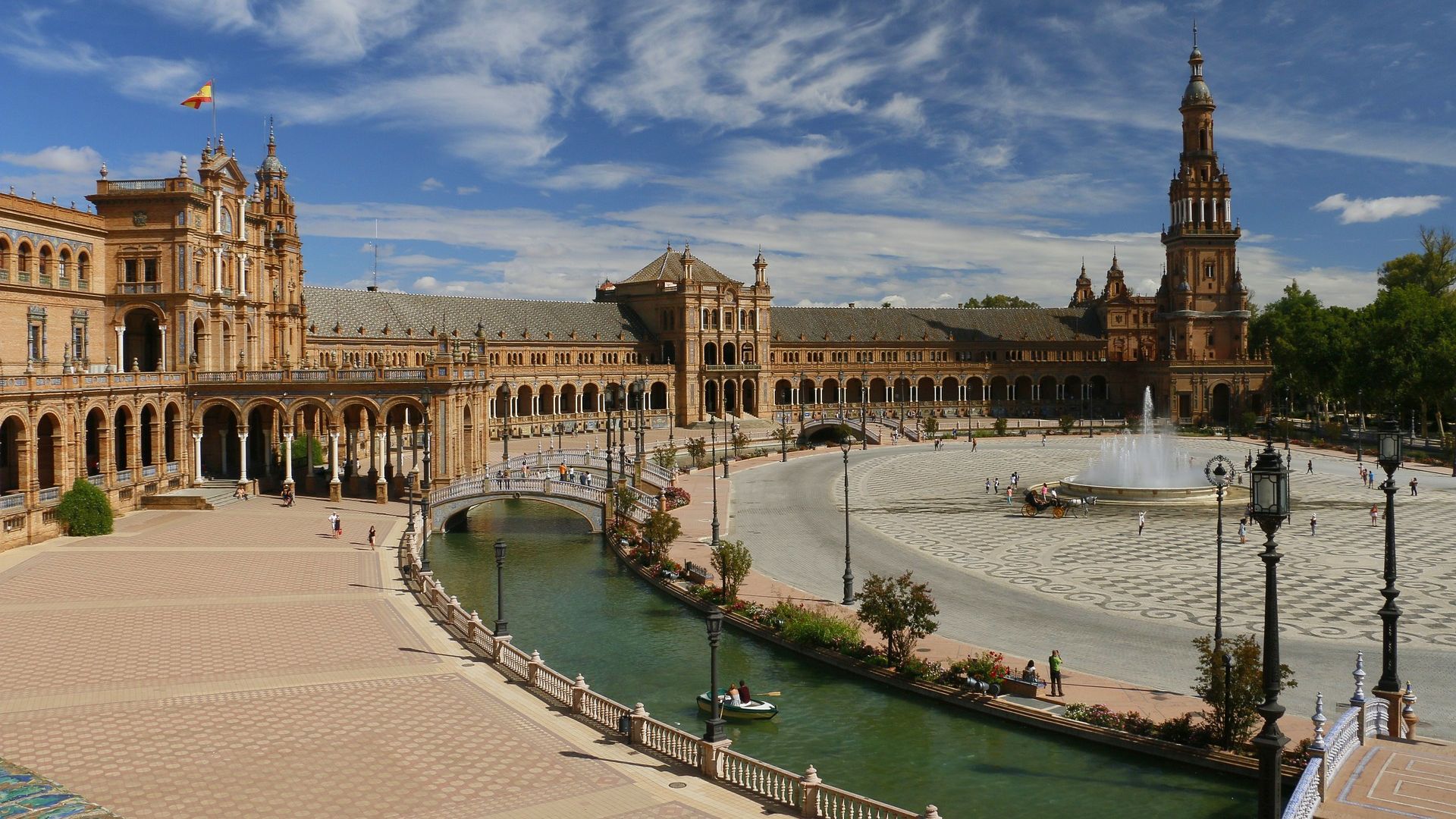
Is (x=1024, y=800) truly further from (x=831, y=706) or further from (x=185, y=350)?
(x=185, y=350)

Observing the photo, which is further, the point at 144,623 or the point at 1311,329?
the point at 1311,329

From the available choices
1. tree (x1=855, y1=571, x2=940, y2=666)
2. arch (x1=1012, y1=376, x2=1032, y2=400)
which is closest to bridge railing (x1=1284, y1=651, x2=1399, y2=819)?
tree (x1=855, y1=571, x2=940, y2=666)

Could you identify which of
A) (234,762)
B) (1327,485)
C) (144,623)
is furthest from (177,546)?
(1327,485)

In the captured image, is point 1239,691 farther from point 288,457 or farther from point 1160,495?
point 288,457

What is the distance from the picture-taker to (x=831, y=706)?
29531mm

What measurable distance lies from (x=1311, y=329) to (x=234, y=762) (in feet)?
364

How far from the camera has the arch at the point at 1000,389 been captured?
14288 centimetres

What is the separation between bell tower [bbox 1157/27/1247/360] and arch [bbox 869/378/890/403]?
112 feet

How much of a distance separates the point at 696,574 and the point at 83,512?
94.2 feet

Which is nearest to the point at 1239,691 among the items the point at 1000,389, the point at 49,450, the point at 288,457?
the point at 288,457

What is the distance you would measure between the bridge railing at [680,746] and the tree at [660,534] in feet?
44.5

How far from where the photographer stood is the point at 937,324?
477 ft

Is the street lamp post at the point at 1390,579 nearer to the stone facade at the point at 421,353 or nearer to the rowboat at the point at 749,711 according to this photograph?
the rowboat at the point at 749,711

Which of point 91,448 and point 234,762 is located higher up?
point 91,448
